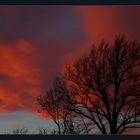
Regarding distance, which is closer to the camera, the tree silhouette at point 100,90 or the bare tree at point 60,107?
the bare tree at point 60,107

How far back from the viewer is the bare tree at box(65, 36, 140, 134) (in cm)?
646

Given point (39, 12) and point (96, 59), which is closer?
point (39, 12)

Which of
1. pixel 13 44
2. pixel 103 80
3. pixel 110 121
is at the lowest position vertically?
pixel 110 121

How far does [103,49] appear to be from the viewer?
6438mm

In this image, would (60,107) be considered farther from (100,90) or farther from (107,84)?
(107,84)

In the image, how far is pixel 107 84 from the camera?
21.5ft

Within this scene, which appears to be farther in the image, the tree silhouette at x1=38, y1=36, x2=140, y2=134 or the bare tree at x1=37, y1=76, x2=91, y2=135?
the tree silhouette at x1=38, y1=36, x2=140, y2=134

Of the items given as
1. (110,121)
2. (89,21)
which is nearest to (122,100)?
(110,121)

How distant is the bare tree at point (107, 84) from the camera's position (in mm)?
6465

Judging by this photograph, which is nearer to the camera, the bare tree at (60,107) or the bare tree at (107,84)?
the bare tree at (60,107)

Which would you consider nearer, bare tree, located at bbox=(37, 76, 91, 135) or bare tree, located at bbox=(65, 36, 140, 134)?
bare tree, located at bbox=(37, 76, 91, 135)

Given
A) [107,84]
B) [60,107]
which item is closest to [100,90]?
[107,84]

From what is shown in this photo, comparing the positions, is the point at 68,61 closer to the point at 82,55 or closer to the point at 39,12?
the point at 82,55

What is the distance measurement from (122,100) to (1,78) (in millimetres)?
1747
